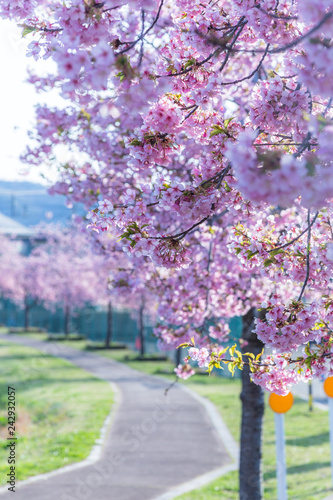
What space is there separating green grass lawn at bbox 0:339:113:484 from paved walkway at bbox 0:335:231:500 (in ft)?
1.83

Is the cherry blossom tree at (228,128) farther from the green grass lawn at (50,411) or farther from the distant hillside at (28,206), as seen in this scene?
the distant hillside at (28,206)

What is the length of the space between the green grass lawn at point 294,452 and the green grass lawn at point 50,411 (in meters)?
3.01

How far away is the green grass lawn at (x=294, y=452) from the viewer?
27.2ft

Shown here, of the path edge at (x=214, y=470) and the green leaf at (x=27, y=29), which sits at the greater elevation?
the green leaf at (x=27, y=29)

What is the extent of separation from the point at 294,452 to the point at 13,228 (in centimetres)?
5011

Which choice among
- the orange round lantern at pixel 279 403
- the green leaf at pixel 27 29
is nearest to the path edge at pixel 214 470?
the orange round lantern at pixel 279 403

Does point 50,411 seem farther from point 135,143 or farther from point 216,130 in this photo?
point 216,130

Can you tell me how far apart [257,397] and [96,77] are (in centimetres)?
479

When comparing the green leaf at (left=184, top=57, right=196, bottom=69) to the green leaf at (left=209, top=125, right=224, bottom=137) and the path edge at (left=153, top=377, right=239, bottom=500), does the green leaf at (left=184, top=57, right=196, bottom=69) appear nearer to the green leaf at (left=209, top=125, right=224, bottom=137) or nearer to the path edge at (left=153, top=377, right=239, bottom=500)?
the green leaf at (left=209, top=125, right=224, bottom=137)

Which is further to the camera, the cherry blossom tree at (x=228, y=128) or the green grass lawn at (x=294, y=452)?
the green grass lawn at (x=294, y=452)

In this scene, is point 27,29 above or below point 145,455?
above

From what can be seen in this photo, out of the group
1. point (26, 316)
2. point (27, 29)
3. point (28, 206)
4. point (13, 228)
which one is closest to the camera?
point (27, 29)

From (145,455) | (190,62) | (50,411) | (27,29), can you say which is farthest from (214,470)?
(27,29)

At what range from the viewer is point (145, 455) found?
34.2 ft
